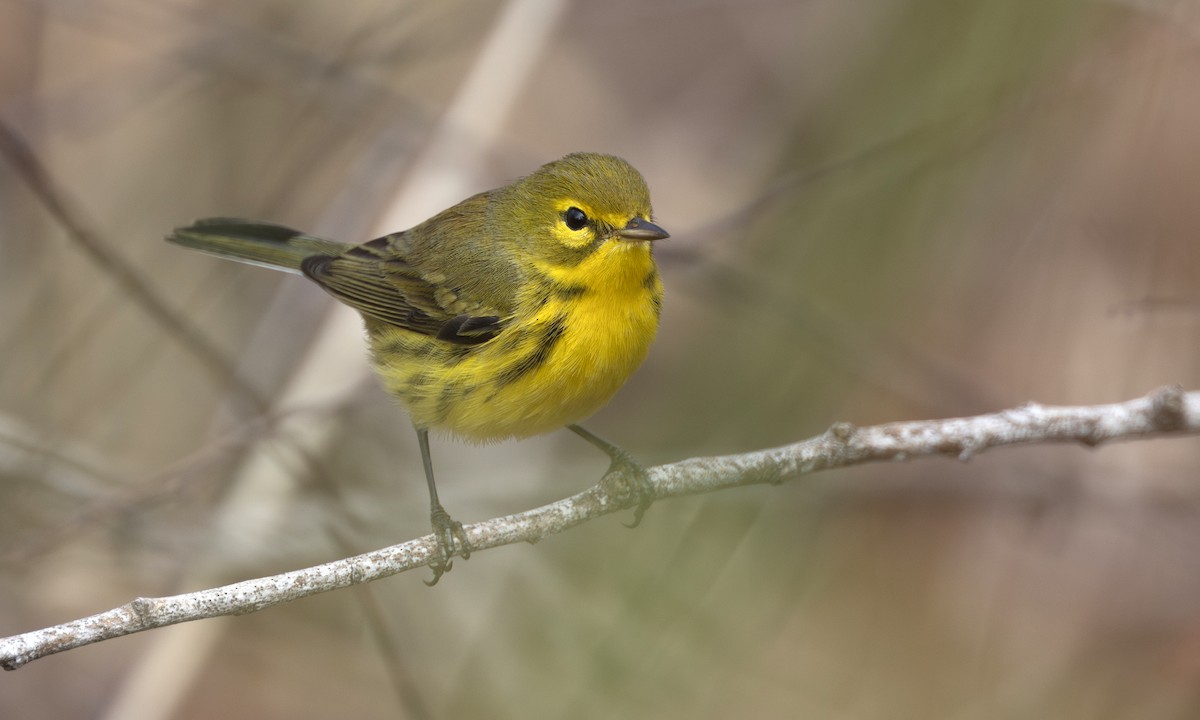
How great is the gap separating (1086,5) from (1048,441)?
3463mm

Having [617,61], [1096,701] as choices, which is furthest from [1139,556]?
[617,61]

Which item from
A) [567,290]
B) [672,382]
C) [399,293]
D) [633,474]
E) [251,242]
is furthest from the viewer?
[672,382]

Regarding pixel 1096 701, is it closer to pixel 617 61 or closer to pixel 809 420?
pixel 809 420

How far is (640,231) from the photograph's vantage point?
393 centimetres

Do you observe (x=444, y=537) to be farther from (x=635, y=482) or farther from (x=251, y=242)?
(x=251, y=242)

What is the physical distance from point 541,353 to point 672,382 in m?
3.13

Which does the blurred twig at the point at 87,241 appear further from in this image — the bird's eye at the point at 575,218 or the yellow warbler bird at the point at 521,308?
the bird's eye at the point at 575,218

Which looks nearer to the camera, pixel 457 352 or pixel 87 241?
pixel 87 241

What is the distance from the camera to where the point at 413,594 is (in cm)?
613

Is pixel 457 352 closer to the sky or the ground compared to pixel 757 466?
closer to the sky

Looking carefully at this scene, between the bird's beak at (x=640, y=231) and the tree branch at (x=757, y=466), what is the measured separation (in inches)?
32.1

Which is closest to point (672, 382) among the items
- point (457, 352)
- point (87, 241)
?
point (457, 352)

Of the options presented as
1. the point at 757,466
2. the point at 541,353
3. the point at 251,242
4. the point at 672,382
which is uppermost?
the point at 672,382

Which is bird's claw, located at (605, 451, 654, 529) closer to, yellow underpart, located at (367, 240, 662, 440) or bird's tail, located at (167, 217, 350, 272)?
yellow underpart, located at (367, 240, 662, 440)
